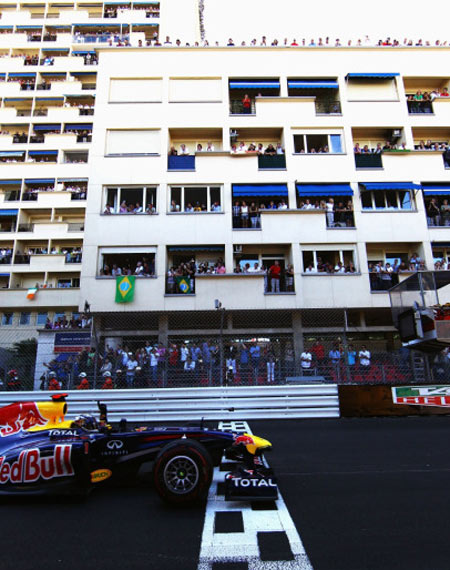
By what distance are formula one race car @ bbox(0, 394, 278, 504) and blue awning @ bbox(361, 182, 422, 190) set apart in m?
18.0

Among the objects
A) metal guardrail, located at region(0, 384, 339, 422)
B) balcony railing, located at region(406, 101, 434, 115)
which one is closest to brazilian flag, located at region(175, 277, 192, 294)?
metal guardrail, located at region(0, 384, 339, 422)

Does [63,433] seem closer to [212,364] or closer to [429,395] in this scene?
[212,364]

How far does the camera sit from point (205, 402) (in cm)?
1015

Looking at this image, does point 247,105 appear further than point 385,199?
Yes

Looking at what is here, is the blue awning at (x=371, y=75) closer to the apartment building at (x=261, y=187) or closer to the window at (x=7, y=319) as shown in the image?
the apartment building at (x=261, y=187)

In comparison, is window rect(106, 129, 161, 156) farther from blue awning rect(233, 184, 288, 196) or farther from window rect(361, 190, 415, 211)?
window rect(361, 190, 415, 211)

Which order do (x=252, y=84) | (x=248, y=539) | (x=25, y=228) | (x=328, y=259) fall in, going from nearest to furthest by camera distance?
(x=248, y=539), (x=328, y=259), (x=252, y=84), (x=25, y=228)

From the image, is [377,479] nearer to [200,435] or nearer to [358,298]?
[200,435]

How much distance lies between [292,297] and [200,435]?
14512 mm

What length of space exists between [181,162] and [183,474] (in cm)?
1881

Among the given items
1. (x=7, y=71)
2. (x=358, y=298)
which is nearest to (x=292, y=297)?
(x=358, y=298)

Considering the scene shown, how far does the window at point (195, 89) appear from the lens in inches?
857

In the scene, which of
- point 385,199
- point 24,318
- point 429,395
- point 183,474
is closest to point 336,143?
point 385,199

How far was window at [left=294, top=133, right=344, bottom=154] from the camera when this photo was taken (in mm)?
21188
